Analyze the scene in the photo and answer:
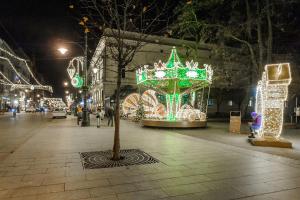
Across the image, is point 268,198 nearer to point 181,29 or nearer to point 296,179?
point 296,179

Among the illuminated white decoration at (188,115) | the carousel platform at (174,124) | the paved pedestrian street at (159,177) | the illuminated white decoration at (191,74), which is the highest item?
the illuminated white decoration at (191,74)

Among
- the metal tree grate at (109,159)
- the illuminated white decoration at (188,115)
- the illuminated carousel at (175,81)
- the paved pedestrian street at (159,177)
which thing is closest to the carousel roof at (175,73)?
the illuminated carousel at (175,81)

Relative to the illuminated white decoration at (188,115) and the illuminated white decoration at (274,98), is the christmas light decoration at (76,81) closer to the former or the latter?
the illuminated white decoration at (188,115)

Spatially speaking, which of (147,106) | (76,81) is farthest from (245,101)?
(76,81)

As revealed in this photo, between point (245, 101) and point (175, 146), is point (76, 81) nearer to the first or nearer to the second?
point (175, 146)

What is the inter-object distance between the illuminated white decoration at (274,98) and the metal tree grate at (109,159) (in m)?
5.93

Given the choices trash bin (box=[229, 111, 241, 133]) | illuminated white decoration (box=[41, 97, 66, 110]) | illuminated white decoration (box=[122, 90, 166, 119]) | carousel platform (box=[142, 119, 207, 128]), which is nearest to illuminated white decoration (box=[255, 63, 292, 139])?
trash bin (box=[229, 111, 241, 133])

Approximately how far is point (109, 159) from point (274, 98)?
7552 millimetres

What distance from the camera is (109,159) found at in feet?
26.6

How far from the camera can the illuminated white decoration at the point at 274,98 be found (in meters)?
10.8

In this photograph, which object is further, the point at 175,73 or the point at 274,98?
the point at 175,73

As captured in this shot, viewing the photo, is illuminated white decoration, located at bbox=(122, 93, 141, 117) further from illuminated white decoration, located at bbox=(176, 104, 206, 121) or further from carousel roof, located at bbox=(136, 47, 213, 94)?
illuminated white decoration, located at bbox=(176, 104, 206, 121)

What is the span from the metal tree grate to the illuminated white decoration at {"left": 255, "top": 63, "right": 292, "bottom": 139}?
593 centimetres

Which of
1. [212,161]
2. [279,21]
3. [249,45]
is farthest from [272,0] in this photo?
[212,161]
